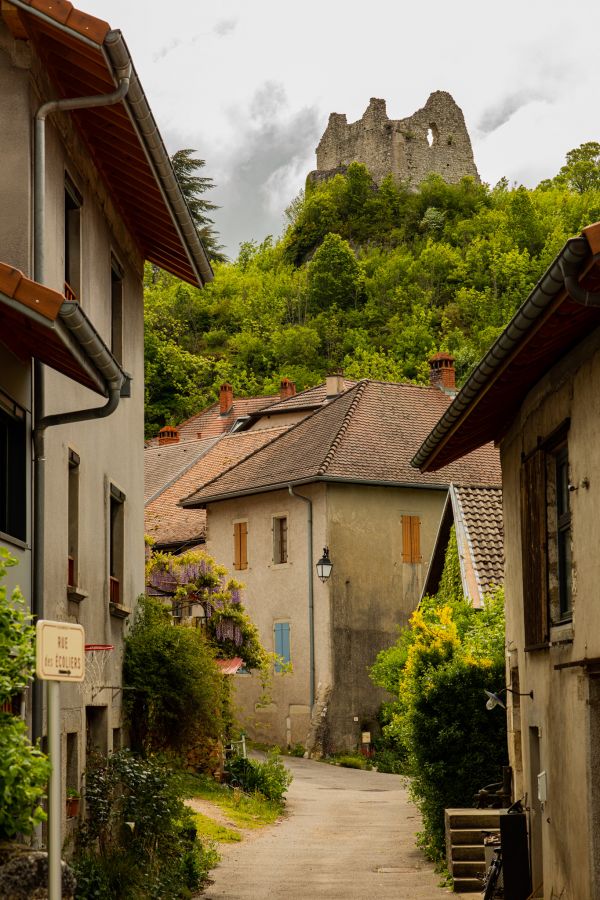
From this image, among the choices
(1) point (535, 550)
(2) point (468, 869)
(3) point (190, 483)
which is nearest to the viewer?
(1) point (535, 550)

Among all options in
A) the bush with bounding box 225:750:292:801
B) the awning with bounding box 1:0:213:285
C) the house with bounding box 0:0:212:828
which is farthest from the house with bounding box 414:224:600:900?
the bush with bounding box 225:750:292:801

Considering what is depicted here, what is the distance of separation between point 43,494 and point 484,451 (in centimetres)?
3060

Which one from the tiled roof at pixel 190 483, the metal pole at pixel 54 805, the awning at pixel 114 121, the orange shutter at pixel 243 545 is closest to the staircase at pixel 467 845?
the awning at pixel 114 121

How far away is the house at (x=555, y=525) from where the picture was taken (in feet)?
31.9

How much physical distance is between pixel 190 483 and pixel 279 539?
30.2ft

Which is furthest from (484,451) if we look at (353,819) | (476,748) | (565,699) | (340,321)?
(340,321)

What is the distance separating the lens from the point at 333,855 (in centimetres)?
1931

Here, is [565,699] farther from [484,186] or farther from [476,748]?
[484,186]

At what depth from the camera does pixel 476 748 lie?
741 inches

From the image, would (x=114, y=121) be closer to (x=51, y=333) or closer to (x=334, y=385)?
(x=51, y=333)

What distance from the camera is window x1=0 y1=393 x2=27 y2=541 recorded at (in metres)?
11.1

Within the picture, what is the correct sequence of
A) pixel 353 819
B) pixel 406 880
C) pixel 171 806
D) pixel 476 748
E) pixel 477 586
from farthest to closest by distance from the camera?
pixel 353 819 < pixel 477 586 < pixel 476 748 < pixel 406 880 < pixel 171 806

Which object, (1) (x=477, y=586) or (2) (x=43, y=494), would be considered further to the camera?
(1) (x=477, y=586)

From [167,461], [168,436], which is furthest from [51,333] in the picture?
[168,436]
